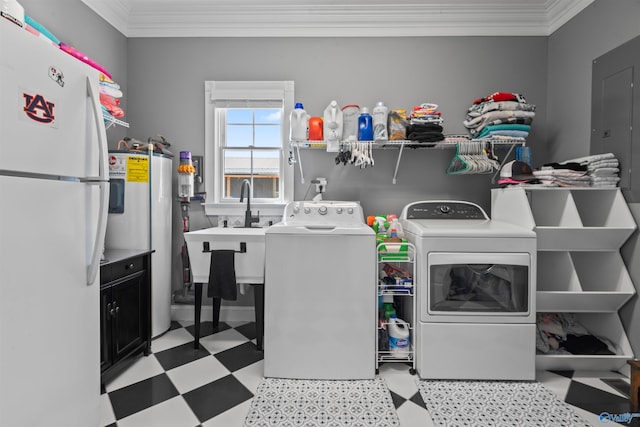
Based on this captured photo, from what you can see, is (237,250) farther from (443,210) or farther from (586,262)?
(586,262)

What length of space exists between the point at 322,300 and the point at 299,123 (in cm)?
142

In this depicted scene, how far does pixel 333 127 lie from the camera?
8.15ft

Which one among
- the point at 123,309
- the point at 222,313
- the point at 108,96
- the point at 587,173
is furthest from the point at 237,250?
the point at 587,173

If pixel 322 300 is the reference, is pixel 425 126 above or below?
above

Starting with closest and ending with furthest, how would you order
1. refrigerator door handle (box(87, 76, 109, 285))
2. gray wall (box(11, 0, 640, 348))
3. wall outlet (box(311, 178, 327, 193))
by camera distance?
refrigerator door handle (box(87, 76, 109, 285)), wall outlet (box(311, 178, 327, 193)), gray wall (box(11, 0, 640, 348))

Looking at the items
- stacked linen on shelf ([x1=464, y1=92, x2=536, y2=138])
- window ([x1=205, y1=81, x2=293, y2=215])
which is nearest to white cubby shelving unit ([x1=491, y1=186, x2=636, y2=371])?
stacked linen on shelf ([x1=464, y1=92, x2=536, y2=138])

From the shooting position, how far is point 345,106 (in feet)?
8.66

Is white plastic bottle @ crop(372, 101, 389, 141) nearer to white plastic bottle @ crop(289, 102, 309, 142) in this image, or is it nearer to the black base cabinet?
white plastic bottle @ crop(289, 102, 309, 142)

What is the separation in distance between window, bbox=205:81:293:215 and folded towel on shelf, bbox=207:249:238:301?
733 millimetres

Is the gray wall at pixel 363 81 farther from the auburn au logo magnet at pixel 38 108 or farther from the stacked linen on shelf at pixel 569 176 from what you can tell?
the auburn au logo magnet at pixel 38 108

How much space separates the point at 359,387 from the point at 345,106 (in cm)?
213

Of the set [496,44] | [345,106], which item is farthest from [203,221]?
[496,44]

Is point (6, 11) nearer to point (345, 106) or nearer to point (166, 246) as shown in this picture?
point (166, 246)

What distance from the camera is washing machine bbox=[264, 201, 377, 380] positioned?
6.32 feet
